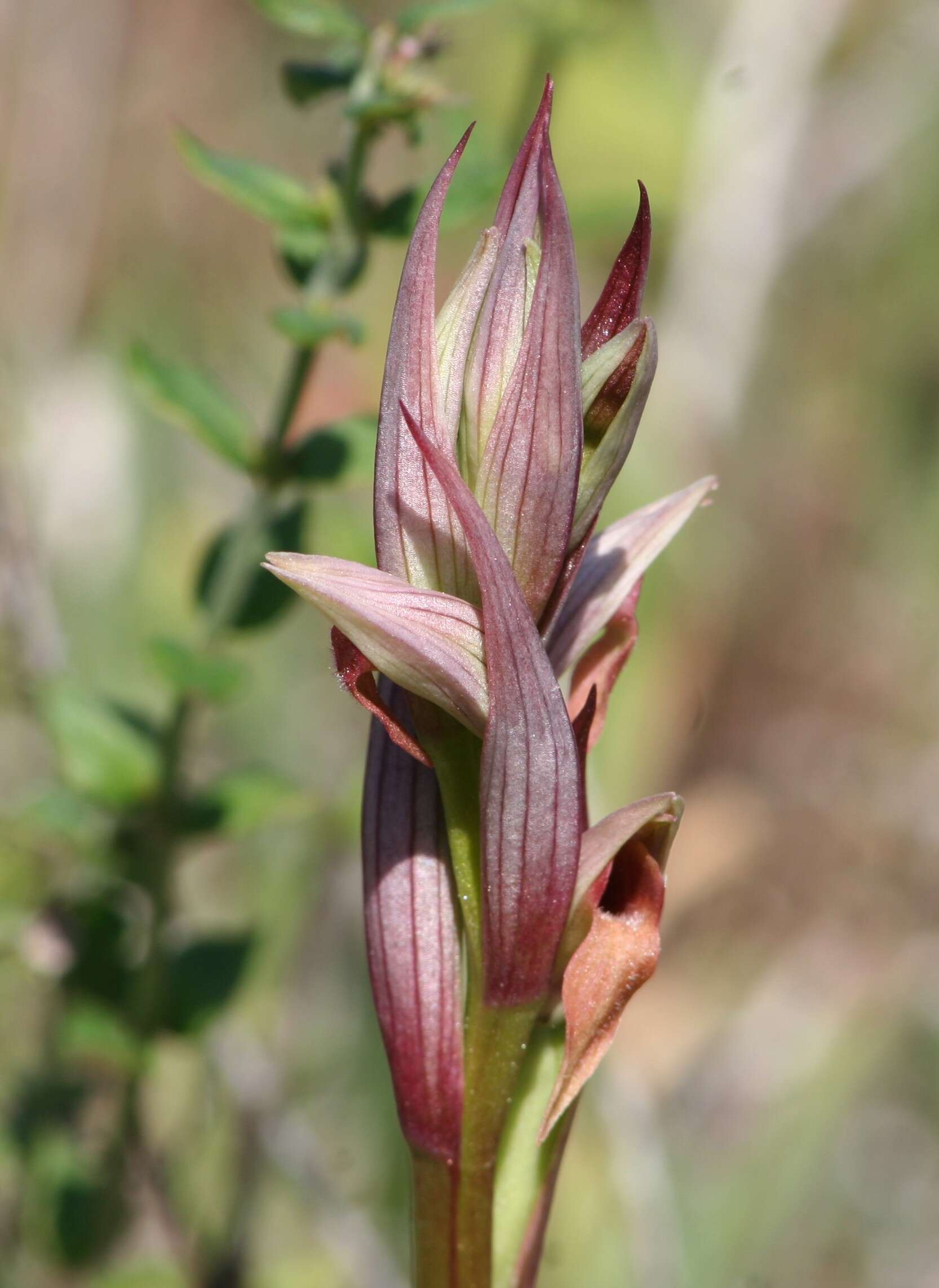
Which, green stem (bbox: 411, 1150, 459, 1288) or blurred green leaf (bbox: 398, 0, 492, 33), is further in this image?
blurred green leaf (bbox: 398, 0, 492, 33)

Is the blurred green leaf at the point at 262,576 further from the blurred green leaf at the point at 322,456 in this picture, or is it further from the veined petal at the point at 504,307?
the veined petal at the point at 504,307

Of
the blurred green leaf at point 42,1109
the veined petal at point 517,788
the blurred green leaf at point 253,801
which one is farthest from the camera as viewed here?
the blurred green leaf at point 42,1109

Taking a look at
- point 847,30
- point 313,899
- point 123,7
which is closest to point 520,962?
point 313,899

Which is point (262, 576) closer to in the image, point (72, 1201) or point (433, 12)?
point (433, 12)

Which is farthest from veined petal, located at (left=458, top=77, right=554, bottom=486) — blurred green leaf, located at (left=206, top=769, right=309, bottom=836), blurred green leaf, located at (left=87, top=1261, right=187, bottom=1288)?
blurred green leaf, located at (left=87, top=1261, right=187, bottom=1288)

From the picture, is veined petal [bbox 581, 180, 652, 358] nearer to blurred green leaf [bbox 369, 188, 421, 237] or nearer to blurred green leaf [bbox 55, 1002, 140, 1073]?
blurred green leaf [bbox 369, 188, 421, 237]

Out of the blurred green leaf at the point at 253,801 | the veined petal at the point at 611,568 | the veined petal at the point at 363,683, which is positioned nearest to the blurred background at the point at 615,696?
the blurred green leaf at the point at 253,801
